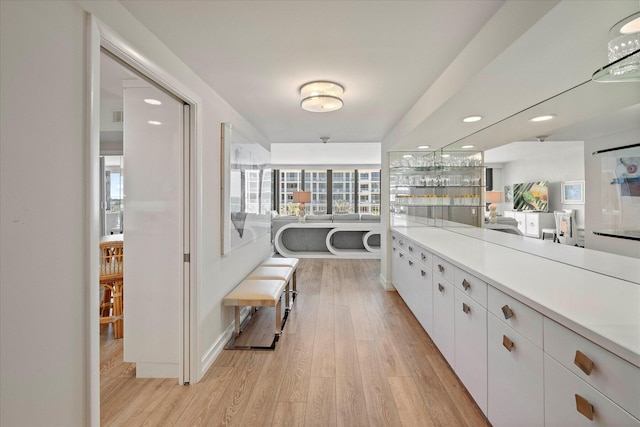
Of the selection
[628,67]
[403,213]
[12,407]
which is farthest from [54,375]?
[403,213]

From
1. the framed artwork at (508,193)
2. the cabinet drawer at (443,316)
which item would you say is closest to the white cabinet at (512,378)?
the cabinet drawer at (443,316)

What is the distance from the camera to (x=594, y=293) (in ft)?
4.25

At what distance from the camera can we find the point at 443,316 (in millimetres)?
2348

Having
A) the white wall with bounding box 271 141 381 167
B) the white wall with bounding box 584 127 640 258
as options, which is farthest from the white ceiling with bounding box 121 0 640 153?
the white wall with bounding box 271 141 381 167

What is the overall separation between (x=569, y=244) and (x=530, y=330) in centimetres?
74

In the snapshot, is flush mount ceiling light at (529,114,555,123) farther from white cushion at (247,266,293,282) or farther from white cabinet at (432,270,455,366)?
white cushion at (247,266,293,282)

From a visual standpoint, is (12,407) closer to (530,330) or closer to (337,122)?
(530,330)

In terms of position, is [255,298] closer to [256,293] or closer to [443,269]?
[256,293]

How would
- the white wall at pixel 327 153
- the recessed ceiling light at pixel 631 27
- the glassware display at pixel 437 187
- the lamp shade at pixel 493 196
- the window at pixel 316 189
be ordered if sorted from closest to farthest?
the recessed ceiling light at pixel 631 27, the lamp shade at pixel 493 196, the glassware display at pixel 437 187, the white wall at pixel 327 153, the window at pixel 316 189

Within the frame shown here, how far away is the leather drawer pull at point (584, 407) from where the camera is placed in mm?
996

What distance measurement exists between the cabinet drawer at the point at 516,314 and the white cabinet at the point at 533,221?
58 centimetres

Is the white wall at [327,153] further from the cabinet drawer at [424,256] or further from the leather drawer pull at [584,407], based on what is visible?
the leather drawer pull at [584,407]

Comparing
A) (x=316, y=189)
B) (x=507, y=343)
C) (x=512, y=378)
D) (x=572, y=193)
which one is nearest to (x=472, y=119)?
→ (x=572, y=193)

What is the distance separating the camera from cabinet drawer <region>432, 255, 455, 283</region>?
217cm
